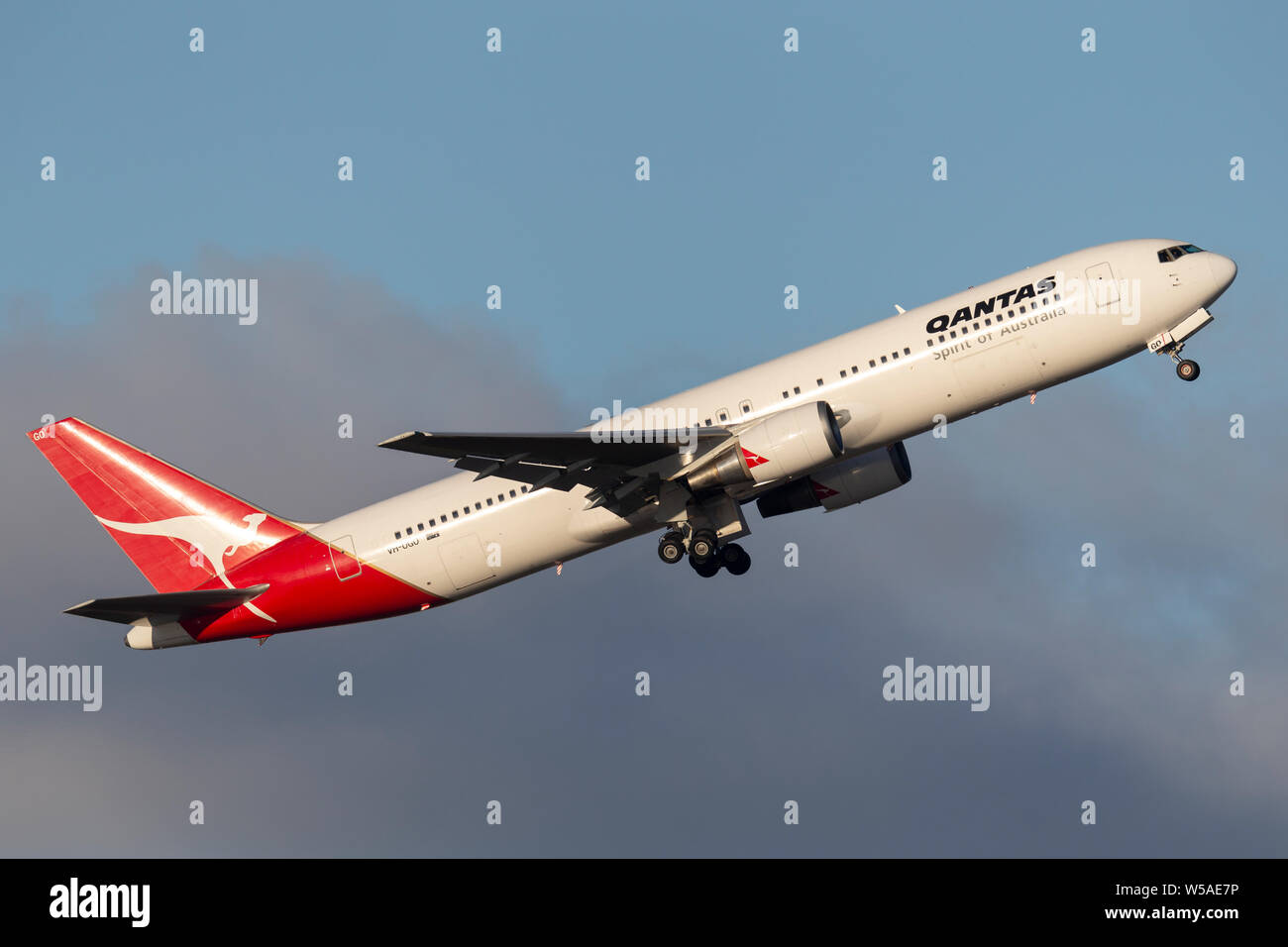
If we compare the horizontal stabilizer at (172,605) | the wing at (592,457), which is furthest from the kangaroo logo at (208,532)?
the wing at (592,457)

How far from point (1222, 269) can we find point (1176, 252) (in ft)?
4.35

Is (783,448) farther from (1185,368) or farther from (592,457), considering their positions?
(1185,368)

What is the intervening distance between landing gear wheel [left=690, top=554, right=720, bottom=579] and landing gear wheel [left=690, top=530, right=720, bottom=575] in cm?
42

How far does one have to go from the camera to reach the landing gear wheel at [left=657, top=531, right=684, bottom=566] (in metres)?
44.4

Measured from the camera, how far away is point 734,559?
4509 centimetres

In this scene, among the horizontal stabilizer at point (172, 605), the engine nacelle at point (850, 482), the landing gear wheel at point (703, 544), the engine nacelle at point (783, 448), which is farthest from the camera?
the engine nacelle at point (850, 482)

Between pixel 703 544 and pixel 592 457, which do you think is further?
pixel 703 544

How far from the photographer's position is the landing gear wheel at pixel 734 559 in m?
44.9

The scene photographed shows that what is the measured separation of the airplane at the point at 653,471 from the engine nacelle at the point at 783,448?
0.18 feet

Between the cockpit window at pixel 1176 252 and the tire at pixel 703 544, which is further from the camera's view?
the tire at pixel 703 544

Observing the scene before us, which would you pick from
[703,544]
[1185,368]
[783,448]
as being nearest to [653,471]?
[703,544]

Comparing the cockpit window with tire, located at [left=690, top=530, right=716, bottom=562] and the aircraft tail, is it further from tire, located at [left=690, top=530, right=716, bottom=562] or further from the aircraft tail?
the aircraft tail

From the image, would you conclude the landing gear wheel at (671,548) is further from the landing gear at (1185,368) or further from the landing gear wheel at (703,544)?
the landing gear at (1185,368)

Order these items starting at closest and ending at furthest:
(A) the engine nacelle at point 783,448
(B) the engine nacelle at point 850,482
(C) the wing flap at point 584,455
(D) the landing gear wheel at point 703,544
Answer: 1. (C) the wing flap at point 584,455
2. (A) the engine nacelle at point 783,448
3. (D) the landing gear wheel at point 703,544
4. (B) the engine nacelle at point 850,482
